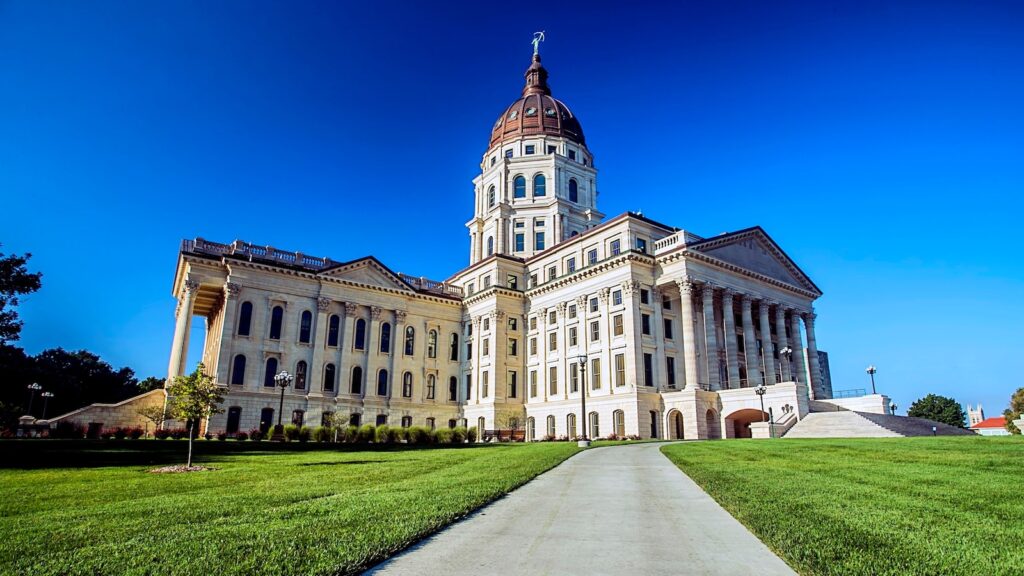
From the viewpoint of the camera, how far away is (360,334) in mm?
55781

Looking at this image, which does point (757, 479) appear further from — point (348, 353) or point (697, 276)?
point (348, 353)

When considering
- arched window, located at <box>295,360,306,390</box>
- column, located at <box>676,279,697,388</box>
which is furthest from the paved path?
arched window, located at <box>295,360,306,390</box>

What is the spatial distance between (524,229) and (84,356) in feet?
224

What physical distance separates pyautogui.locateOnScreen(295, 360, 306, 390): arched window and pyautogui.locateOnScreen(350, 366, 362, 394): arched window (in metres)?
4.54

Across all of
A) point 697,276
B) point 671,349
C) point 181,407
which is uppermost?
point 697,276

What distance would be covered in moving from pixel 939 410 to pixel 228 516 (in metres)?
114

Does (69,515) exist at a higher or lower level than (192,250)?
lower

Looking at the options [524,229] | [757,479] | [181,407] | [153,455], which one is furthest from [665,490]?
[524,229]

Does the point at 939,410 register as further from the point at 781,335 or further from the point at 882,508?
the point at 882,508

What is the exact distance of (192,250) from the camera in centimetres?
4869

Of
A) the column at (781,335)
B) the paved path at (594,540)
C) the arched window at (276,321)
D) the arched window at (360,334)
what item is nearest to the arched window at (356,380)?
the arched window at (360,334)

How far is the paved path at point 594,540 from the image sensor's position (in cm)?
575

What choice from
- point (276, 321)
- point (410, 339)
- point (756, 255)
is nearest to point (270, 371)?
point (276, 321)

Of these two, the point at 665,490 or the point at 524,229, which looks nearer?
the point at 665,490
